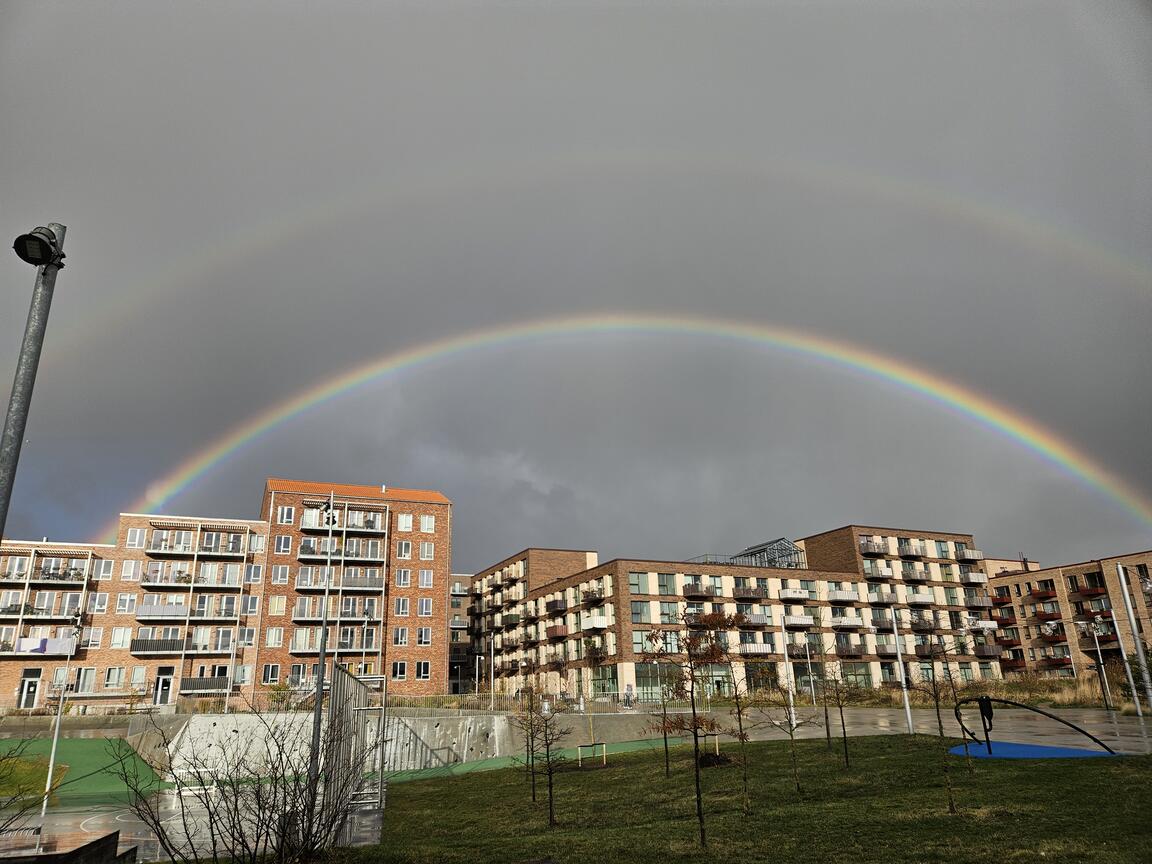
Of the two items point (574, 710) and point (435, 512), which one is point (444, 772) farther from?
point (435, 512)

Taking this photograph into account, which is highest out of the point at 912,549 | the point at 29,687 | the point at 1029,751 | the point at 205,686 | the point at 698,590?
the point at 912,549

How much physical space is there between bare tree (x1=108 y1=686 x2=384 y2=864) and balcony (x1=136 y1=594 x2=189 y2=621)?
87.1 ft

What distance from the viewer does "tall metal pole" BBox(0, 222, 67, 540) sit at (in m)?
6.05

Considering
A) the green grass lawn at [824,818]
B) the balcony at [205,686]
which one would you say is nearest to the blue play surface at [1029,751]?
the green grass lawn at [824,818]

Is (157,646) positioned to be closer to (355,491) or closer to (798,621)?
(355,491)

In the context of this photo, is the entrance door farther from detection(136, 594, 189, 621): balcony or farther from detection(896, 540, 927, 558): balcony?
detection(896, 540, 927, 558): balcony

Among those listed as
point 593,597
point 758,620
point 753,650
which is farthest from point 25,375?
point 758,620

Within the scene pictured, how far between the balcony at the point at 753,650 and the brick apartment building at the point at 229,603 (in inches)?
1133

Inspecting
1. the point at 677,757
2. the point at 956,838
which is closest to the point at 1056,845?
the point at 956,838

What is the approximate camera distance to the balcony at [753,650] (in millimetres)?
73625

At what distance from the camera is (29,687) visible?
207ft

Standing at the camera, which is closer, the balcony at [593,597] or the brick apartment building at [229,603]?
the brick apartment building at [229,603]

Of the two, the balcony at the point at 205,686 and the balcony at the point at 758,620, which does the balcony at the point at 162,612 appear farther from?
the balcony at the point at 758,620

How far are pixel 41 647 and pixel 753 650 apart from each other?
62528mm
